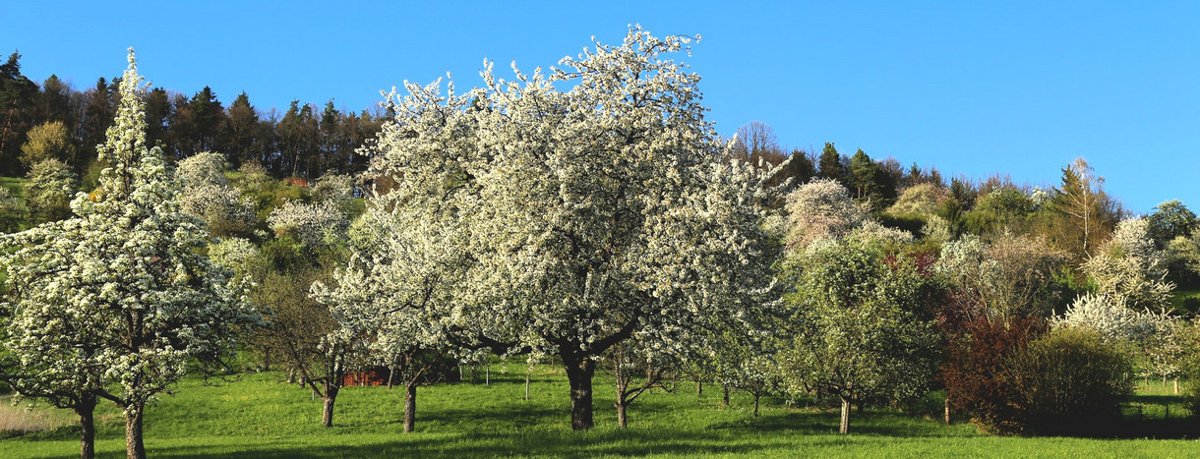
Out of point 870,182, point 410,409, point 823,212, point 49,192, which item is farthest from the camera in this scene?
point 870,182

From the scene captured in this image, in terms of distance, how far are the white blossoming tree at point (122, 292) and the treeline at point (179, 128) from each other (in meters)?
107

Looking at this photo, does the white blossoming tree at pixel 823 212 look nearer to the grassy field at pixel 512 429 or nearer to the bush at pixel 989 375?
the grassy field at pixel 512 429

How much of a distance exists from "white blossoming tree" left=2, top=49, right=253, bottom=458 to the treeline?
350 ft

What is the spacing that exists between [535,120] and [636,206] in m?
4.30

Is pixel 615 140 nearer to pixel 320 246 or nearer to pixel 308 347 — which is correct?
pixel 308 347

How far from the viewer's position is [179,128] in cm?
14112

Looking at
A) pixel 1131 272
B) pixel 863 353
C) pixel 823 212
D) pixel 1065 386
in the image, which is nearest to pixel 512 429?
pixel 863 353

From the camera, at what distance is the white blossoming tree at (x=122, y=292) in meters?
23.5

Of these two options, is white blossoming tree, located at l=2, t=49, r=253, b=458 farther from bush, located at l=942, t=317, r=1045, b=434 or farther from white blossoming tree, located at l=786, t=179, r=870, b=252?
white blossoming tree, located at l=786, t=179, r=870, b=252

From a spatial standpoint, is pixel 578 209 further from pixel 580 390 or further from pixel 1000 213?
pixel 1000 213

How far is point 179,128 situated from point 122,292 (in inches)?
5211

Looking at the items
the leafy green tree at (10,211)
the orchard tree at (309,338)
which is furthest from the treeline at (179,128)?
the orchard tree at (309,338)

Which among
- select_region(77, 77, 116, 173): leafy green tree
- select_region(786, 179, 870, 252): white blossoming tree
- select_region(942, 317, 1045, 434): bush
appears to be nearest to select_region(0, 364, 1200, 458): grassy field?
select_region(942, 317, 1045, 434): bush

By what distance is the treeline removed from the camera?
125 m
